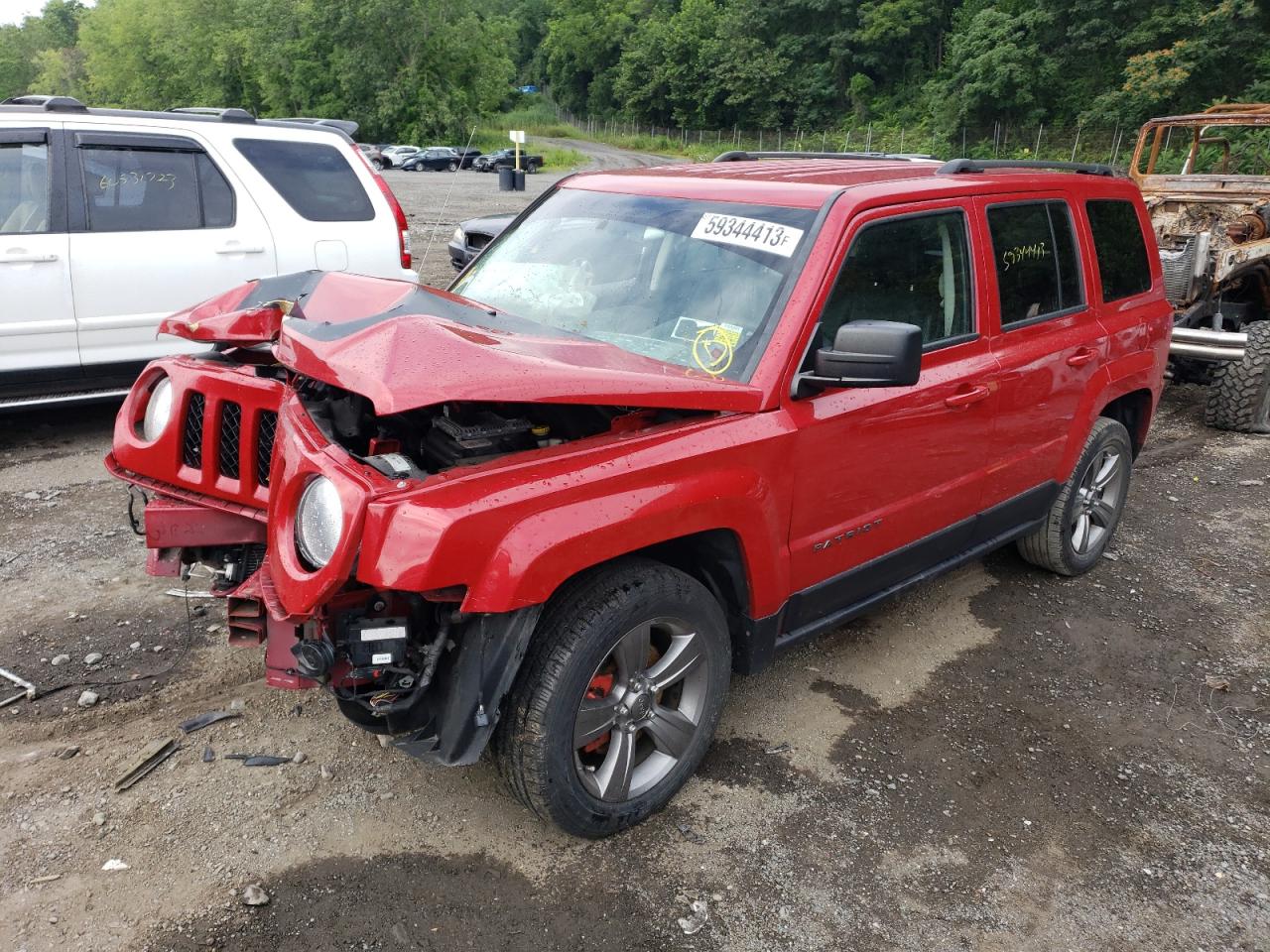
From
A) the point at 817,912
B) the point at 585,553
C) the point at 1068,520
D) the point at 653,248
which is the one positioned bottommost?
the point at 817,912

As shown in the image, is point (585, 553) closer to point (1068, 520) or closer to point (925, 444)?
point (925, 444)

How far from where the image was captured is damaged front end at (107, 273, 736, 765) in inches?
87.7

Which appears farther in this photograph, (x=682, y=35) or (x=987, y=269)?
(x=682, y=35)

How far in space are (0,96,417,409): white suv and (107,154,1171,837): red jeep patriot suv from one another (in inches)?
107

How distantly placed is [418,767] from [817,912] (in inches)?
51.9

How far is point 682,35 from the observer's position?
75.4 m

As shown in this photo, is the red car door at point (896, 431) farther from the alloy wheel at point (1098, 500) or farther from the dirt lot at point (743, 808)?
the alloy wheel at point (1098, 500)

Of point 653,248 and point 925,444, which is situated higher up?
point 653,248

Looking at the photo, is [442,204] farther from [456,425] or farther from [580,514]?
[580,514]

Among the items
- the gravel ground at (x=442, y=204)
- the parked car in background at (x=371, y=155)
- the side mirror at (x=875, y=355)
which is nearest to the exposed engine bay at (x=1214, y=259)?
the gravel ground at (x=442, y=204)

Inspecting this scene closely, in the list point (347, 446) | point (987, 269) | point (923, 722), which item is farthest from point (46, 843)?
point (987, 269)

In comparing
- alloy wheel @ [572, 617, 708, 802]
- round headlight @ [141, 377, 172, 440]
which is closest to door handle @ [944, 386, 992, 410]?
alloy wheel @ [572, 617, 708, 802]

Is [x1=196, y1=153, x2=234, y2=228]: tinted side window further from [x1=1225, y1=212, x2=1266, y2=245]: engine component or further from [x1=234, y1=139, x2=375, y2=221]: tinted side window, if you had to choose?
[x1=1225, y1=212, x2=1266, y2=245]: engine component

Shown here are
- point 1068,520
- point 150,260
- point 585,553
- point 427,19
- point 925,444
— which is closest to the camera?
point 585,553
